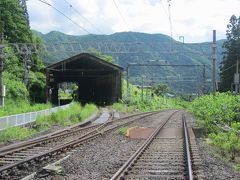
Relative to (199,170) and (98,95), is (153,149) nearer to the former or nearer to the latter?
(199,170)

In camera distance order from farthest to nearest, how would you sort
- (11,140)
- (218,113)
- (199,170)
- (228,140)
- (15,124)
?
(15,124) < (218,113) < (11,140) < (228,140) < (199,170)

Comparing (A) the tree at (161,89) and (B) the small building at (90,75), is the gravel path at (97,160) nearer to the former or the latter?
(B) the small building at (90,75)

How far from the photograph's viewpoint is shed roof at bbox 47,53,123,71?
190 feet

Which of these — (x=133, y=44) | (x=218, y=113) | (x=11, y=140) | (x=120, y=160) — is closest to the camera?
(x=120, y=160)

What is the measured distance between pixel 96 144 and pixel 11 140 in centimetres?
397

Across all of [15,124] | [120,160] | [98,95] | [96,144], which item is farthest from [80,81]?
[120,160]

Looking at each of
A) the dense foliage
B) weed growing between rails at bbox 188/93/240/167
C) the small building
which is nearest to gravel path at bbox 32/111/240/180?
weed growing between rails at bbox 188/93/240/167

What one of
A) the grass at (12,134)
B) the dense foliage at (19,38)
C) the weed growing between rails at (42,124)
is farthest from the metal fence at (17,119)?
the dense foliage at (19,38)

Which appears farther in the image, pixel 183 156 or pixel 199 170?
pixel 183 156

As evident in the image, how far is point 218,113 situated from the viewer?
2095 cm

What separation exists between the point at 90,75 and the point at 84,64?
5857 millimetres

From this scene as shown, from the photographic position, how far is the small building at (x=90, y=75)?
58438 millimetres

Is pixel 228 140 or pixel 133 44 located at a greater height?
pixel 133 44

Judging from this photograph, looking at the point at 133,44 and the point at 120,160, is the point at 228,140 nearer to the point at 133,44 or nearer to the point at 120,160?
the point at 120,160
